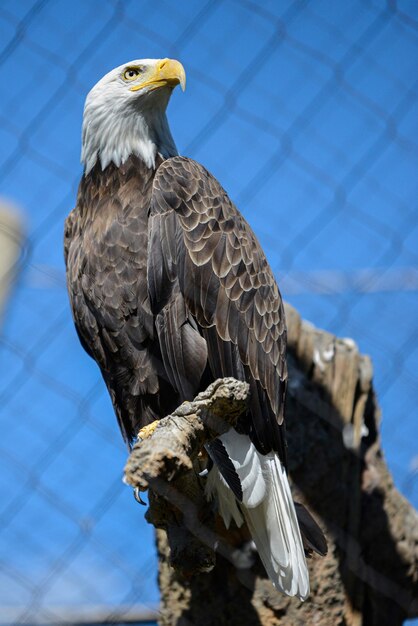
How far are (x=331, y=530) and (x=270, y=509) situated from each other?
51 centimetres

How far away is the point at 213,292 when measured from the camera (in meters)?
2.30

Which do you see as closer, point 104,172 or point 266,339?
point 266,339

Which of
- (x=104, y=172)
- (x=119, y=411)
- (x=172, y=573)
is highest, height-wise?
(x=104, y=172)

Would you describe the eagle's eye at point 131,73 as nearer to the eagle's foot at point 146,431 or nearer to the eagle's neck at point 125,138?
the eagle's neck at point 125,138

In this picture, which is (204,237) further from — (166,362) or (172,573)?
(172,573)

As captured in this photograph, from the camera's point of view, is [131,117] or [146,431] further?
[131,117]

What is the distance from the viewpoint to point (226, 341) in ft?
7.50

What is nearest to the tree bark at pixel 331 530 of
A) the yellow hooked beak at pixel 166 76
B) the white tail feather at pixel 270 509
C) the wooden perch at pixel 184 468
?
the white tail feather at pixel 270 509

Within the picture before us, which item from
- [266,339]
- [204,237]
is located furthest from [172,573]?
[204,237]

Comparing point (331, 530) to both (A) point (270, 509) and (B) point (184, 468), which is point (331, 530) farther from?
(B) point (184, 468)

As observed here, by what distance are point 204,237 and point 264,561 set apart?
83 centimetres

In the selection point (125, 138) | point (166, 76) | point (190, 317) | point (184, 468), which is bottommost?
point (184, 468)

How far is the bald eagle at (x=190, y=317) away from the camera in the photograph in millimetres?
2256

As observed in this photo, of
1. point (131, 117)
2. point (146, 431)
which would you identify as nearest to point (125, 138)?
point (131, 117)
